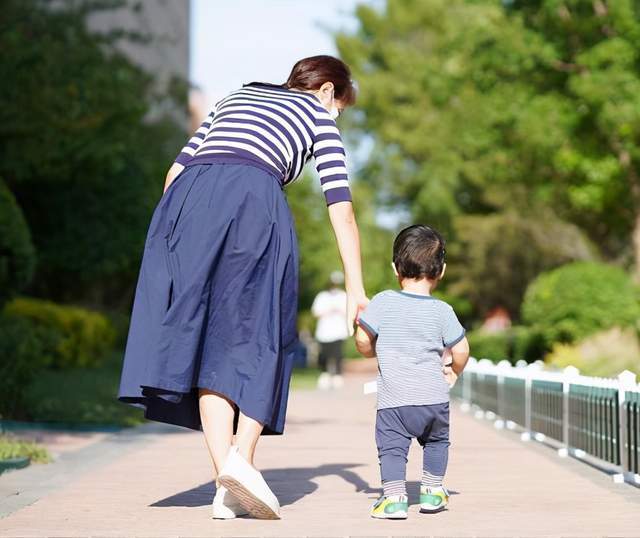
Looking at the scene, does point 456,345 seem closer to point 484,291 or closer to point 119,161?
point 119,161

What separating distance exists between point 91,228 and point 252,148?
20558 millimetres

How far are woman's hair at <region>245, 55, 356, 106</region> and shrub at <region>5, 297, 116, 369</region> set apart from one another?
1564cm

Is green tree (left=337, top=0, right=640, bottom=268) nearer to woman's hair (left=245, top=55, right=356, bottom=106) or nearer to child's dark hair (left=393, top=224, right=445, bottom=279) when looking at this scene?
woman's hair (left=245, top=55, right=356, bottom=106)

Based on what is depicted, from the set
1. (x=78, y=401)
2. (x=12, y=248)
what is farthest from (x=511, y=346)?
(x=78, y=401)

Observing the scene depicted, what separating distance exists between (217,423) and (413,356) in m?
0.93

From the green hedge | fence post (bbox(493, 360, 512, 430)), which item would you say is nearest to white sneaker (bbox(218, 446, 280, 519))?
fence post (bbox(493, 360, 512, 430))

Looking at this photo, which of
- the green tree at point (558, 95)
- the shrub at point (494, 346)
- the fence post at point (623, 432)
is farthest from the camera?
the shrub at point (494, 346)

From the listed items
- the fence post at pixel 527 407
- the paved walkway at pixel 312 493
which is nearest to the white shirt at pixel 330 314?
the fence post at pixel 527 407

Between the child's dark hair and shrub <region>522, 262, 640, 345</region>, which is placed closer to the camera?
the child's dark hair

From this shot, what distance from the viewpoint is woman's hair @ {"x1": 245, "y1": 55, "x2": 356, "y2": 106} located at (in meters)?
6.13

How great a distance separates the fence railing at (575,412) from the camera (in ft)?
25.8

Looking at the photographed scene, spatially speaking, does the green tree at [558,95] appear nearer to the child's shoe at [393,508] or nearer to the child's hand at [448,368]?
the child's hand at [448,368]

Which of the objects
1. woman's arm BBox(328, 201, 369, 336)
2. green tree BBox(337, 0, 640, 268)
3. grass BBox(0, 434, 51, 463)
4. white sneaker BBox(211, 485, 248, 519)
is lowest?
white sneaker BBox(211, 485, 248, 519)

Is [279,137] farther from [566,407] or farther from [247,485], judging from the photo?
[566,407]
